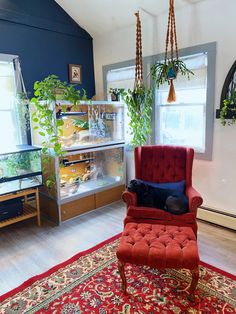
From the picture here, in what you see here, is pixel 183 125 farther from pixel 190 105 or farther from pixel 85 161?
pixel 85 161

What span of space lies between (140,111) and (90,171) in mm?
1169

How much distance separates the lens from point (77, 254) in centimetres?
240

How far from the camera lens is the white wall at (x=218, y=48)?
104 inches

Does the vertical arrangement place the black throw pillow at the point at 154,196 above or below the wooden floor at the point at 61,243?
above

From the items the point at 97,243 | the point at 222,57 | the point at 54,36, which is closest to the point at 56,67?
the point at 54,36

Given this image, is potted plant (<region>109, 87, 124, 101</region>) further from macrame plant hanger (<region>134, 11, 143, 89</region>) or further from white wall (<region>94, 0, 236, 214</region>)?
white wall (<region>94, 0, 236, 214</region>)

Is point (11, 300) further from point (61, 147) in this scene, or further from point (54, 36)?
point (54, 36)

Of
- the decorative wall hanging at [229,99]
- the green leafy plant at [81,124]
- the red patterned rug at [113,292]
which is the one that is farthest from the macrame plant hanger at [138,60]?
the red patterned rug at [113,292]

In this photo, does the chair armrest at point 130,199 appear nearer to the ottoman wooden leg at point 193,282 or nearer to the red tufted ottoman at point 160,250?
the red tufted ottoman at point 160,250

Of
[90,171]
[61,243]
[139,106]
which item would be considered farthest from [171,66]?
[61,243]

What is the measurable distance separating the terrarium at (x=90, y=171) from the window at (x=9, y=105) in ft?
2.75

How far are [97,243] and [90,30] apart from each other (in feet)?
10.7

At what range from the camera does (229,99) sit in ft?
8.75

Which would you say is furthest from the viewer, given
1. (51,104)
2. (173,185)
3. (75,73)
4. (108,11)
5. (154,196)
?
(75,73)
